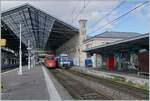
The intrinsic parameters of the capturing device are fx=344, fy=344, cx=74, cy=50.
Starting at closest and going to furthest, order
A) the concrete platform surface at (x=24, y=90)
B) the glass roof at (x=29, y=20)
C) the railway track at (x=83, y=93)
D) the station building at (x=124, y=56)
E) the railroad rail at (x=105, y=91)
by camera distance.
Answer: the concrete platform surface at (x=24, y=90) < the railway track at (x=83, y=93) < the railroad rail at (x=105, y=91) < the station building at (x=124, y=56) < the glass roof at (x=29, y=20)

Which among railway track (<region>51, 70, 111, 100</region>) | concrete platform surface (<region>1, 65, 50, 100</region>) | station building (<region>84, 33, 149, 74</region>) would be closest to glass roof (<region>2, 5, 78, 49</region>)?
station building (<region>84, 33, 149, 74</region>)

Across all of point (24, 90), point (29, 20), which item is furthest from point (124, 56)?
point (24, 90)

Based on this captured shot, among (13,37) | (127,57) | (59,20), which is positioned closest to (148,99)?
(127,57)

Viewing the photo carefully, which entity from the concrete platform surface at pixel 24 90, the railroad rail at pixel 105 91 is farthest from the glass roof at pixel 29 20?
the railroad rail at pixel 105 91

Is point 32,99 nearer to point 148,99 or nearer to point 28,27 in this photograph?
point 148,99

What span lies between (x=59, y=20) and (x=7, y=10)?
1287 centimetres

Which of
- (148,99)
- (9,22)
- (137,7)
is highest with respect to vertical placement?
(9,22)

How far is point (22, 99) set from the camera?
15.3 meters

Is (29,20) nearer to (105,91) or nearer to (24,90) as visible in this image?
(105,91)

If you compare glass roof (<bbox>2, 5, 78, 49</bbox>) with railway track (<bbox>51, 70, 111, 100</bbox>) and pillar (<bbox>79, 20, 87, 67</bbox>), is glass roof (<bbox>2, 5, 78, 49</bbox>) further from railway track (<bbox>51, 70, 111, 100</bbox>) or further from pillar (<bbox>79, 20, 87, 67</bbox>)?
railway track (<bbox>51, 70, 111, 100</bbox>)

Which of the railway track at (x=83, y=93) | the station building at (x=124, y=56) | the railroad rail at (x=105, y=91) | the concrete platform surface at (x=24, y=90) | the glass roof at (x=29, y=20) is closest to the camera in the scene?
the concrete platform surface at (x=24, y=90)

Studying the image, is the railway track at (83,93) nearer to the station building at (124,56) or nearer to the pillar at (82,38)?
the station building at (124,56)

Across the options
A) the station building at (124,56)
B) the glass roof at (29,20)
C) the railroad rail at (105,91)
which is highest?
the glass roof at (29,20)

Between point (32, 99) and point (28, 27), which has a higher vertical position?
point (28, 27)
